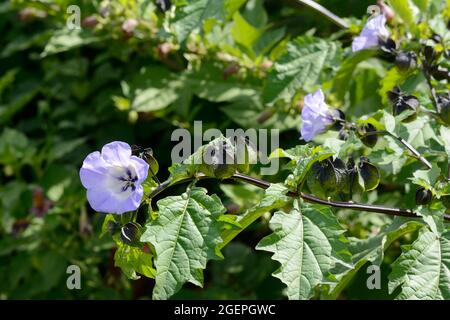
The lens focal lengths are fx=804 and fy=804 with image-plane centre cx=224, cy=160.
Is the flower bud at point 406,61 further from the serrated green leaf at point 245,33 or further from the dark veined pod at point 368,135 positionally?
the serrated green leaf at point 245,33

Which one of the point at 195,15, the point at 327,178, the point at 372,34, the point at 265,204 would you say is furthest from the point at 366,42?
the point at 265,204

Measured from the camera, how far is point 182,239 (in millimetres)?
1234

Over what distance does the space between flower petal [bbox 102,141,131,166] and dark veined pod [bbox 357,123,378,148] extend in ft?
1.56

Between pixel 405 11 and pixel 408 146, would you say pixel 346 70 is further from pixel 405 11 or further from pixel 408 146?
pixel 408 146

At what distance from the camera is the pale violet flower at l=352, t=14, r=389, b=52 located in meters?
1.71

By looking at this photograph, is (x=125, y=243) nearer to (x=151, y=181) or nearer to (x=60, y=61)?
(x=151, y=181)

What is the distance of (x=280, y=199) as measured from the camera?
1276mm

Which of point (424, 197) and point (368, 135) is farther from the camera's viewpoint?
point (368, 135)

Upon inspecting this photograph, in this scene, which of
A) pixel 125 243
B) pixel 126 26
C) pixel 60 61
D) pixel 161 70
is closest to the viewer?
pixel 125 243

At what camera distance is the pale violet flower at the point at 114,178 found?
125 centimetres

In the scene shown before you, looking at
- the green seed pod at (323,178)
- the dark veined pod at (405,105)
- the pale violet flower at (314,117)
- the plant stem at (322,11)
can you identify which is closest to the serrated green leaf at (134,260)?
the green seed pod at (323,178)

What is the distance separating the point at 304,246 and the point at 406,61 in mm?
575
